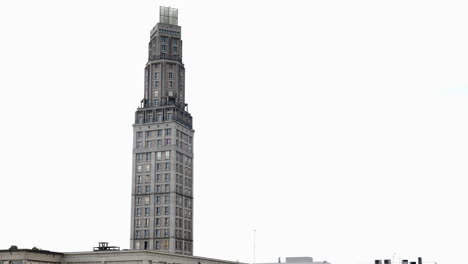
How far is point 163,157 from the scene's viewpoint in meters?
183

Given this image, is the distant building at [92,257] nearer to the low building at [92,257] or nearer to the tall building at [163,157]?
the low building at [92,257]

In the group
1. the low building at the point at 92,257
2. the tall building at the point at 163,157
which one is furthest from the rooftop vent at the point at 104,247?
the tall building at the point at 163,157

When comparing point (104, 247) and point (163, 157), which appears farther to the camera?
point (163, 157)

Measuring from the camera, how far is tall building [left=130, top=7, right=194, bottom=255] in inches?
7042

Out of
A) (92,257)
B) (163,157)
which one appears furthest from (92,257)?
(163,157)

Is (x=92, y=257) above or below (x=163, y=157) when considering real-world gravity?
below

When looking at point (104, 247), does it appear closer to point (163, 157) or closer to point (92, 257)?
point (92, 257)

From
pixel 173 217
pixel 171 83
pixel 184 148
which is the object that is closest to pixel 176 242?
pixel 173 217

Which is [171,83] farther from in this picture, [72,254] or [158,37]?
[72,254]

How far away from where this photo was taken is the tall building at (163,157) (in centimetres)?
17888

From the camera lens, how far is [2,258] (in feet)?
379

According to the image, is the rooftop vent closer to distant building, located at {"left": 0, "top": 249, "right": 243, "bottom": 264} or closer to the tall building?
distant building, located at {"left": 0, "top": 249, "right": 243, "bottom": 264}

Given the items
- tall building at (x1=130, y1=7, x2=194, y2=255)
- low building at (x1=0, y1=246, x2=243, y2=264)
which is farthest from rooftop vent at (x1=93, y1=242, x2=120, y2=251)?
tall building at (x1=130, y1=7, x2=194, y2=255)

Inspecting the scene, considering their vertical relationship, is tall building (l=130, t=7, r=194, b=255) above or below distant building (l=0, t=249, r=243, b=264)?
above
